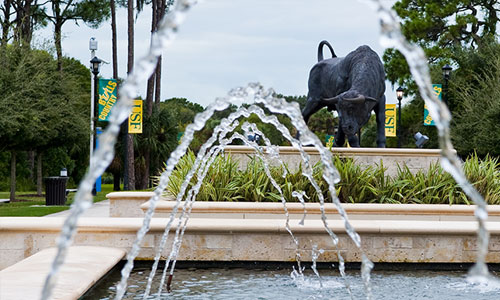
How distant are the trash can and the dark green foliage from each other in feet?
26.1

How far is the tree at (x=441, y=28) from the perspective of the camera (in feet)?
121

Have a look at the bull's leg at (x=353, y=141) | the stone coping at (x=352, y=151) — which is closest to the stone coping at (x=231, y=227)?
the stone coping at (x=352, y=151)

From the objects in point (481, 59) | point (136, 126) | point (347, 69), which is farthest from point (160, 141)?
point (347, 69)

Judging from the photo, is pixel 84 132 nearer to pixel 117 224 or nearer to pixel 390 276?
pixel 117 224

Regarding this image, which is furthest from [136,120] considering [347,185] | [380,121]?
[347,185]

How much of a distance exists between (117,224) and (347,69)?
6719 mm

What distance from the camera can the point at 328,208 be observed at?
9391 millimetres

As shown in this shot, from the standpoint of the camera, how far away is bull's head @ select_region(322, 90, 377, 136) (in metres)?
11.2

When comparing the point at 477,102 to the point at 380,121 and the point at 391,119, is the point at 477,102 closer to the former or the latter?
the point at 391,119

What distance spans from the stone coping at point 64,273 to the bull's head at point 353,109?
18.5 feet

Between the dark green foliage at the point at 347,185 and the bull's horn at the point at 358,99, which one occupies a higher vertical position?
the bull's horn at the point at 358,99

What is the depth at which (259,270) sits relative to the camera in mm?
7090

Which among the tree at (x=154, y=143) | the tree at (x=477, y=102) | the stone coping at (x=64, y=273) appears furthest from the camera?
the tree at (x=154, y=143)

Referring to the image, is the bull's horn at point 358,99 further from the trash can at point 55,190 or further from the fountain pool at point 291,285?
the trash can at point 55,190
